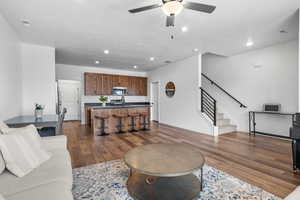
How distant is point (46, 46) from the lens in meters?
4.15

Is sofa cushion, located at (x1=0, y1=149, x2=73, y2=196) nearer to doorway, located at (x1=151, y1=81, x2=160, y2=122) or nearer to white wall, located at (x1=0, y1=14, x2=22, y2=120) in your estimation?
white wall, located at (x1=0, y1=14, x2=22, y2=120)

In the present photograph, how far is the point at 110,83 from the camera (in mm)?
7129

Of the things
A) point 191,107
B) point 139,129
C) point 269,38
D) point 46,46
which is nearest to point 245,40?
point 269,38

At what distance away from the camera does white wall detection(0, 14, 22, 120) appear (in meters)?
2.68

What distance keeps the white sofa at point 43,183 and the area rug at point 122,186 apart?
535 mm

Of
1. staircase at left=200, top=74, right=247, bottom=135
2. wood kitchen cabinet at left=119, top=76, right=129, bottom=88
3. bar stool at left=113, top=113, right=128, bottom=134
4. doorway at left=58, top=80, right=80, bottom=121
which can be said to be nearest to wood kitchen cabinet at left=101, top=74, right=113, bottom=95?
wood kitchen cabinet at left=119, top=76, right=129, bottom=88

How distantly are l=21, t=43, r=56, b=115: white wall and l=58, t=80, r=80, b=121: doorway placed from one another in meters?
3.30

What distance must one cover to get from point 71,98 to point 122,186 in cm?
681

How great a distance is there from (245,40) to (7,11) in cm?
527

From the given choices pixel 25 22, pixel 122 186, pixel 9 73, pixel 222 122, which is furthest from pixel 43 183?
pixel 222 122

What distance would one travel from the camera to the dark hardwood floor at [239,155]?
2.15 meters

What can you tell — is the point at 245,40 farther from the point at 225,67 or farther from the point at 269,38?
the point at 225,67

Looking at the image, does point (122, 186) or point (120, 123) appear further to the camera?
point (120, 123)

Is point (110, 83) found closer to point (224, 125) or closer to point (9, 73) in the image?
point (9, 73)
